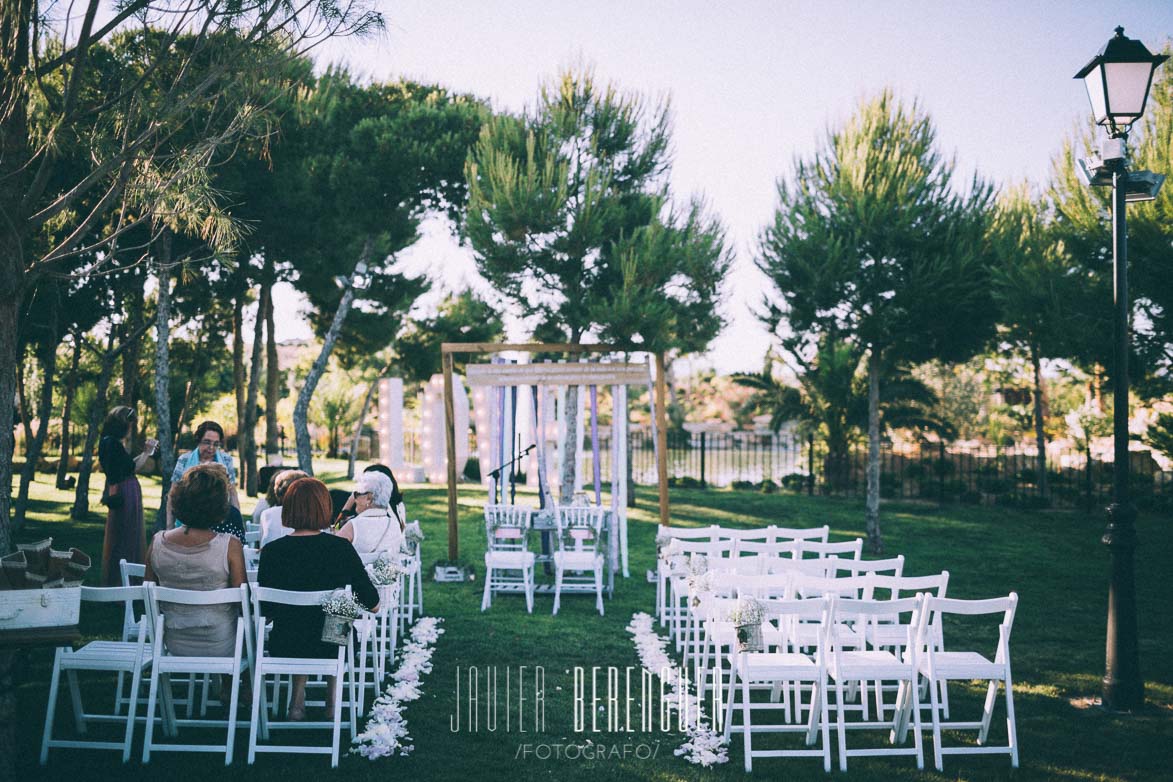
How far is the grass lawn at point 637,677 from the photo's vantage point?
450 cm

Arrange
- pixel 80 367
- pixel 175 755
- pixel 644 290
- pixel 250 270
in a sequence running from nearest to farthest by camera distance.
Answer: pixel 175 755
pixel 644 290
pixel 250 270
pixel 80 367

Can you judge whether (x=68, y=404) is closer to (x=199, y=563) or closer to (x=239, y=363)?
(x=239, y=363)

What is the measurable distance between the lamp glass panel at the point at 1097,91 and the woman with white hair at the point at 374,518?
217 inches

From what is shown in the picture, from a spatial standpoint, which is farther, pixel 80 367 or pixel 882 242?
pixel 80 367

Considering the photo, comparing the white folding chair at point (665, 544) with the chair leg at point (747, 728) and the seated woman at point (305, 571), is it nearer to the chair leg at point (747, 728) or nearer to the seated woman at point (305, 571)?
the chair leg at point (747, 728)

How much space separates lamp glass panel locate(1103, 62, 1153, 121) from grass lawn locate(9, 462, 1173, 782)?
12.3ft

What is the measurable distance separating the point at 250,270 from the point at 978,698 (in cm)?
1539

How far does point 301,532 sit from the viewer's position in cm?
494

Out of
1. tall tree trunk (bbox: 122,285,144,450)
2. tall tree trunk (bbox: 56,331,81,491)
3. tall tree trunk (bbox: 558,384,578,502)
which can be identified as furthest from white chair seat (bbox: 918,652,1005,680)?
tall tree trunk (bbox: 56,331,81,491)

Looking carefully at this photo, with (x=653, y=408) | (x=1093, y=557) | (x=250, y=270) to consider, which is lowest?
(x=1093, y=557)

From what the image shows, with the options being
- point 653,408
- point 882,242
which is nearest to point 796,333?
point 882,242

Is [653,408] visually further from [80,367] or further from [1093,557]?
[80,367]

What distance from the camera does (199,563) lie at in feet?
15.5

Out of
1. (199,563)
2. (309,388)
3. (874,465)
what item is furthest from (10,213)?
(309,388)
